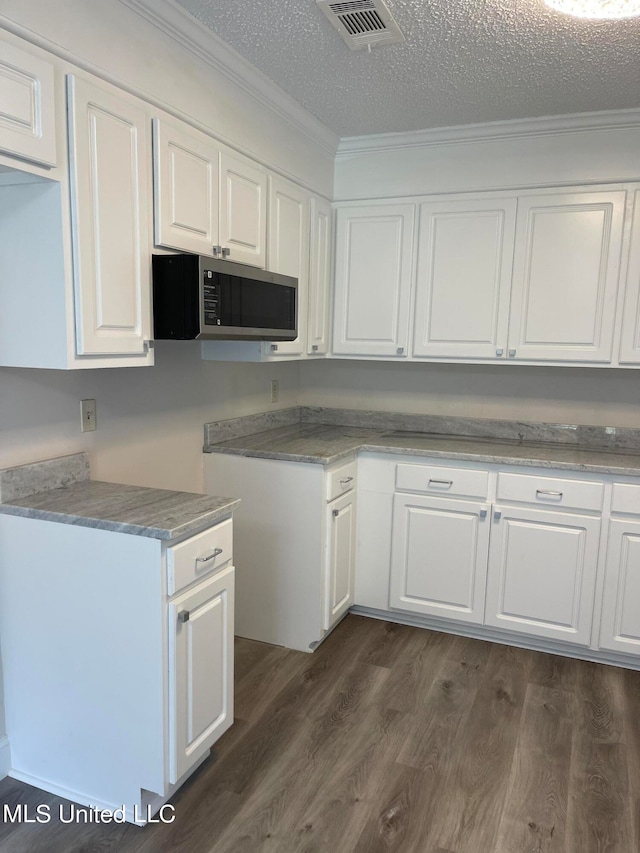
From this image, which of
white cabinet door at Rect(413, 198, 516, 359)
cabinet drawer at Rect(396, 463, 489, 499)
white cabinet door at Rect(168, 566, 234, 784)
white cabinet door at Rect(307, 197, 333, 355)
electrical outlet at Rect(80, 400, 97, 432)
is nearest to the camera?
white cabinet door at Rect(168, 566, 234, 784)

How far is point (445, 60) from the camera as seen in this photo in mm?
2178

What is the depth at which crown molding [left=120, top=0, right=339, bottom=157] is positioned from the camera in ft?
5.98

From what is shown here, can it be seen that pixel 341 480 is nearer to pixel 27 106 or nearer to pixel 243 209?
pixel 243 209

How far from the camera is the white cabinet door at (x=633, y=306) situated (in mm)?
2689

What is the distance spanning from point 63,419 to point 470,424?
2135 millimetres

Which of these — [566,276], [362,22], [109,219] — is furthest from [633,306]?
[109,219]

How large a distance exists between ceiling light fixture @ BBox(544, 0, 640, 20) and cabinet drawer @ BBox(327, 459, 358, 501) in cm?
183

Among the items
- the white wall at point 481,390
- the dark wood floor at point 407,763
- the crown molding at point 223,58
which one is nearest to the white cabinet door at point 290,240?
the crown molding at point 223,58

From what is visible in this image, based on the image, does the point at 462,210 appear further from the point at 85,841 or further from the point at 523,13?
the point at 85,841

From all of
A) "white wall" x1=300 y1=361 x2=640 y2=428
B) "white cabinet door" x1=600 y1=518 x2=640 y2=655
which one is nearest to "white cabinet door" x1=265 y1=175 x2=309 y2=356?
"white wall" x1=300 y1=361 x2=640 y2=428

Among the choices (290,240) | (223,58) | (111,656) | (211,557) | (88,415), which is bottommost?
(111,656)

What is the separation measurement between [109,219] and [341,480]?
1.54 meters

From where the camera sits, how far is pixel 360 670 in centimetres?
258

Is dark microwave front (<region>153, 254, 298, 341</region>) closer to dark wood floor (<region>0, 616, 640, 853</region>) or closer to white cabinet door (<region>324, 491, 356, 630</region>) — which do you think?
white cabinet door (<region>324, 491, 356, 630</region>)
